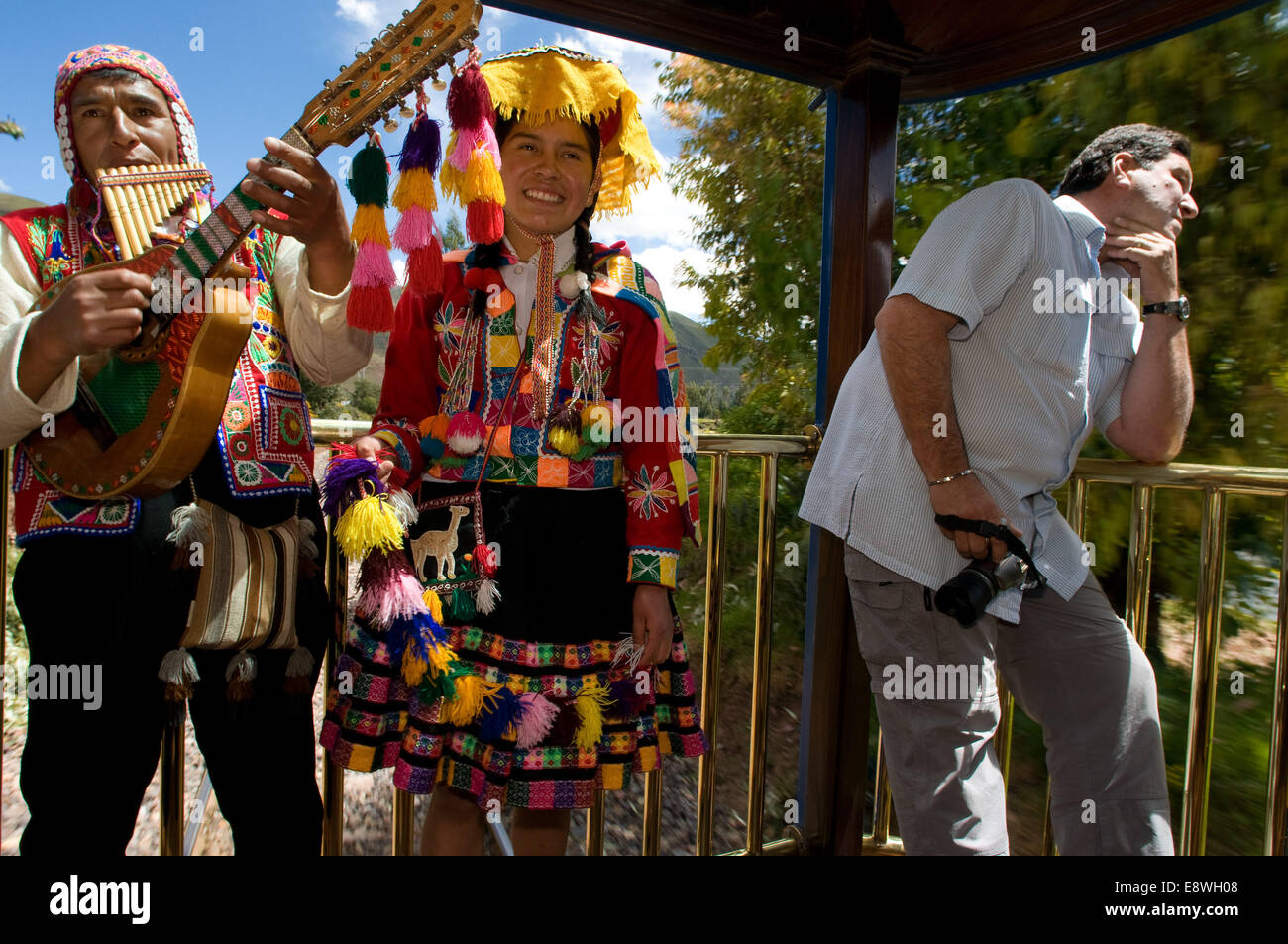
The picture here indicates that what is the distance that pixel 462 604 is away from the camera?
66.8 inches

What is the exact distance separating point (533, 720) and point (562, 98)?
4.38ft

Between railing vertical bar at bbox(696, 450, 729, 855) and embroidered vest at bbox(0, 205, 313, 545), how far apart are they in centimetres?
128

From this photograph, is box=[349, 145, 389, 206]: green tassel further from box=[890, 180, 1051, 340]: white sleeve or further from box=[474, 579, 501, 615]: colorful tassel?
box=[890, 180, 1051, 340]: white sleeve

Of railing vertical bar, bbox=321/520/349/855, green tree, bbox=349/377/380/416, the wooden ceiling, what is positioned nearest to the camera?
railing vertical bar, bbox=321/520/349/855

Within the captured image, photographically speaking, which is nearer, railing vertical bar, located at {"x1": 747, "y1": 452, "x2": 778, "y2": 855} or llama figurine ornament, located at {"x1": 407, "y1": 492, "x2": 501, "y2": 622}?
llama figurine ornament, located at {"x1": 407, "y1": 492, "x2": 501, "y2": 622}

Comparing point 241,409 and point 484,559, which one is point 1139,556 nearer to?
point 484,559

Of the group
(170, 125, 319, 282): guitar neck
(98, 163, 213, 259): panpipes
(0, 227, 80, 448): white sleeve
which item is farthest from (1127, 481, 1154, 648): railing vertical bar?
(0, 227, 80, 448): white sleeve

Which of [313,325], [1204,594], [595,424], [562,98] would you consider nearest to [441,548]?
[595,424]

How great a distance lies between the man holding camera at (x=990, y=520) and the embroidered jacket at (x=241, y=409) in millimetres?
1238

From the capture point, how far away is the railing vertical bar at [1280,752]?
2170 millimetres

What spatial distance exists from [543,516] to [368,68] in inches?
38.0

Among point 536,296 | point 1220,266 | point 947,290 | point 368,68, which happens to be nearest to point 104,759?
point 536,296

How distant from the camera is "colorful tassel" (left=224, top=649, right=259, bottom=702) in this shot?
5.13 feet

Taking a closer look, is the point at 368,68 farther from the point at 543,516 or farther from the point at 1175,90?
the point at 1175,90
